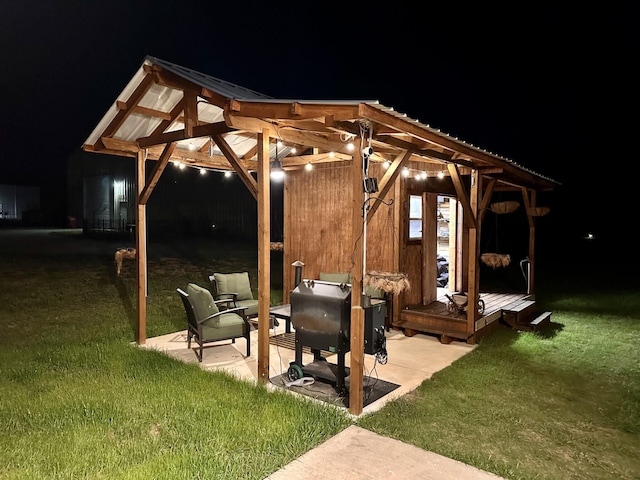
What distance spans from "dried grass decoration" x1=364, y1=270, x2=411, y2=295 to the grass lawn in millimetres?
1315

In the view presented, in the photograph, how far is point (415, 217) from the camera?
23.7 feet

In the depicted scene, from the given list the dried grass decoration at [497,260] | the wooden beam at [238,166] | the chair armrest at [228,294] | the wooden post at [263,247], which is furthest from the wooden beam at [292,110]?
the dried grass decoration at [497,260]

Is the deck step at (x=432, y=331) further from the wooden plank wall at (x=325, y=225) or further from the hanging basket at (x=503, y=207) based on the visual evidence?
the hanging basket at (x=503, y=207)

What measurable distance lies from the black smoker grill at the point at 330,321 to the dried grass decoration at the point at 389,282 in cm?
194

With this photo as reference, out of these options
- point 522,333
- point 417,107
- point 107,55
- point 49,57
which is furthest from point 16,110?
point 522,333

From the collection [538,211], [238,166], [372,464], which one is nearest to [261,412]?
[372,464]

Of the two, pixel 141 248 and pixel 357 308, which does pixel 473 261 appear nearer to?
pixel 357 308

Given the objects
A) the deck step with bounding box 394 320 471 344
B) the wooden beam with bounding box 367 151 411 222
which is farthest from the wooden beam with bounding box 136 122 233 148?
the deck step with bounding box 394 320 471 344

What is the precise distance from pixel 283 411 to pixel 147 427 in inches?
42.4

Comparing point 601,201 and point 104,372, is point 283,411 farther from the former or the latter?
point 601,201

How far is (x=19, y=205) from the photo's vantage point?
143 feet

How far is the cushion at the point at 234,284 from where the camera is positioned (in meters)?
6.59

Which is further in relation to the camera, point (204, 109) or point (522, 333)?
point (522, 333)

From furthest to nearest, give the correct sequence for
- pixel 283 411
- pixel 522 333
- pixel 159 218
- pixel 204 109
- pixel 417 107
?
pixel 417 107 → pixel 159 218 → pixel 522 333 → pixel 204 109 → pixel 283 411
